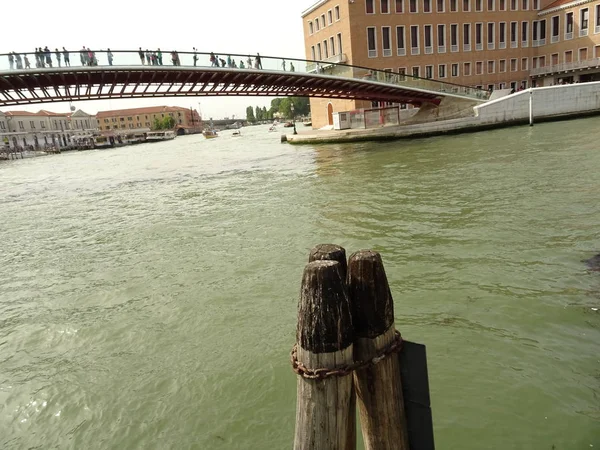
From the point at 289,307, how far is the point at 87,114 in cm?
14606

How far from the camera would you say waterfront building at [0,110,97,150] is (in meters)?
99.4

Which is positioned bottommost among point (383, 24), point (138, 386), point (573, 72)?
point (138, 386)

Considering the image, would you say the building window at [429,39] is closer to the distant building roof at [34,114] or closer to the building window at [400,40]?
the building window at [400,40]

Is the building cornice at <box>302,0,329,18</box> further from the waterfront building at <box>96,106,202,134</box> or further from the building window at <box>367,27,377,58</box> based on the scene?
the waterfront building at <box>96,106,202,134</box>

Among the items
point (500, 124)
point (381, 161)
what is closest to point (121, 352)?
point (381, 161)

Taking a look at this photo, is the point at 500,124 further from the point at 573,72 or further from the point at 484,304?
the point at 484,304

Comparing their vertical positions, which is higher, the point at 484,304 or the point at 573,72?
the point at 573,72

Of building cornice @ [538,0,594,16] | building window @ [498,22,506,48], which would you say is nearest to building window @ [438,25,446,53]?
building window @ [498,22,506,48]

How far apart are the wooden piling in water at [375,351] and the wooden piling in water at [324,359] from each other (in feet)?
0.23

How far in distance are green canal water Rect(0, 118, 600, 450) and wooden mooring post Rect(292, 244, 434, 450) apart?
1535mm

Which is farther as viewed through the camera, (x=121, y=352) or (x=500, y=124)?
(x=500, y=124)

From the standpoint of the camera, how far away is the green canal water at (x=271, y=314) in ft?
11.0

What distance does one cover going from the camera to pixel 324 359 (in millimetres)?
1575

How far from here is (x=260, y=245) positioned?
26.8ft
